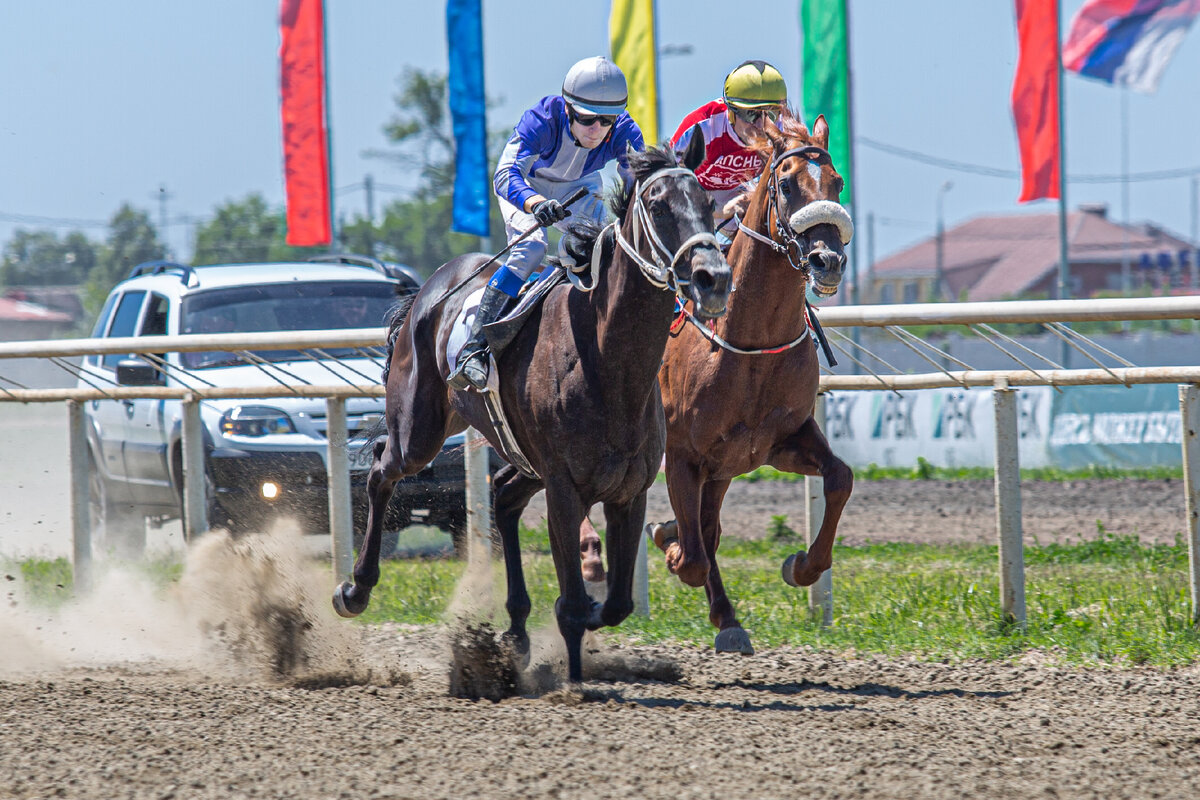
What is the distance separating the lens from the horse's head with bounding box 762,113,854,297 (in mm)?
5449

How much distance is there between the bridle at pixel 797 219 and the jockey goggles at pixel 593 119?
2.48 ft

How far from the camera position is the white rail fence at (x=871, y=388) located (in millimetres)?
6320

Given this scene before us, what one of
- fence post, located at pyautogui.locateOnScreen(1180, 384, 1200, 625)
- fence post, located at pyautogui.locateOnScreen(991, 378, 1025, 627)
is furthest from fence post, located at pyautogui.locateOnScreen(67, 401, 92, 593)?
fence post, located at pyautogui.locateOnScreen(1180, 384, 1200, 625)

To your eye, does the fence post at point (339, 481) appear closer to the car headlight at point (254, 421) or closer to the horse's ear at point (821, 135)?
the car headlight at point (254, 421)

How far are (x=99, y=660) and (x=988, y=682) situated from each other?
4.43 metres

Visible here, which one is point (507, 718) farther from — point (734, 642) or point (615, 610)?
point (734, 642)

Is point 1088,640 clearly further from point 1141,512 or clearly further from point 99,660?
point 1141,512

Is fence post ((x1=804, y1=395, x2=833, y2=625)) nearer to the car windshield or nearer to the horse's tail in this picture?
the horse's tail

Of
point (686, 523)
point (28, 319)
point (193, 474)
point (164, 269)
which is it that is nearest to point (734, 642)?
point (686, 523)

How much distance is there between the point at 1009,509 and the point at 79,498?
5.76 meters

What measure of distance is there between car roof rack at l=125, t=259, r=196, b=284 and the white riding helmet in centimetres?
528

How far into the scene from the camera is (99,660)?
6902 mm

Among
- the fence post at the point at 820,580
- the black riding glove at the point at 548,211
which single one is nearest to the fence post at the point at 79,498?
the black riding glove at the point at 548,211

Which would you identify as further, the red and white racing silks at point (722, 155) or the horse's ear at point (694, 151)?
the red and white racing silks at point (722, 155)
